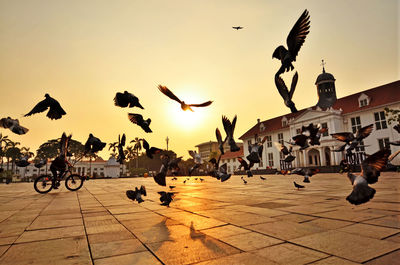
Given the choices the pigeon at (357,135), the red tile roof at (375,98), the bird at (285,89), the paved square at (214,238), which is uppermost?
the red tile roof at (375,98)

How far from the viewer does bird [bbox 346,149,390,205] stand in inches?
106

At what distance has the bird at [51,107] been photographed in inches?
161

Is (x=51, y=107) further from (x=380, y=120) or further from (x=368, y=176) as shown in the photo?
(x=380, y=120)

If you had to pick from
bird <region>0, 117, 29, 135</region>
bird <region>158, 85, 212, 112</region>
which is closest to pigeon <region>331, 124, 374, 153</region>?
bird <region>158, 85, 212, 112</region>

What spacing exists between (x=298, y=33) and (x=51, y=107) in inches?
156

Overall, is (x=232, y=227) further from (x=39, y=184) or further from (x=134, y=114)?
(x=39, y=184)

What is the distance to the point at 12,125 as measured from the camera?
469 cm

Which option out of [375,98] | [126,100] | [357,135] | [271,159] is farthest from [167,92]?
[271,159]

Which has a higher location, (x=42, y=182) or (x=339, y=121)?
(x=339, y=121)

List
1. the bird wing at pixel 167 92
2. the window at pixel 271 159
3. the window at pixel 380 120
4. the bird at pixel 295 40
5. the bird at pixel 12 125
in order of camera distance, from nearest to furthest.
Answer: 1. the bird at pixel 295 40
2. the bird wing at pixel 167 92
3. the bird at pixel 12 125
4. the window at pixel 380 120
5. the window at pixel 271 159

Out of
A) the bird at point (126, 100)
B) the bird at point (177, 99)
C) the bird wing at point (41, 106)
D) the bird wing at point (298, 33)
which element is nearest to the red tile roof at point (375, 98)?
the bird wing at point (298, 33)

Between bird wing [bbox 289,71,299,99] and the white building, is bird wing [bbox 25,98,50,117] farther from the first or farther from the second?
the white building

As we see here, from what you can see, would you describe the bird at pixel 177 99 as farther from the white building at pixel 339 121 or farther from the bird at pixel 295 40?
the white building at pixel 339 121

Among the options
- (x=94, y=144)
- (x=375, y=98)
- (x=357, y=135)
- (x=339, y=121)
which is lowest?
(x=357, y=135)
